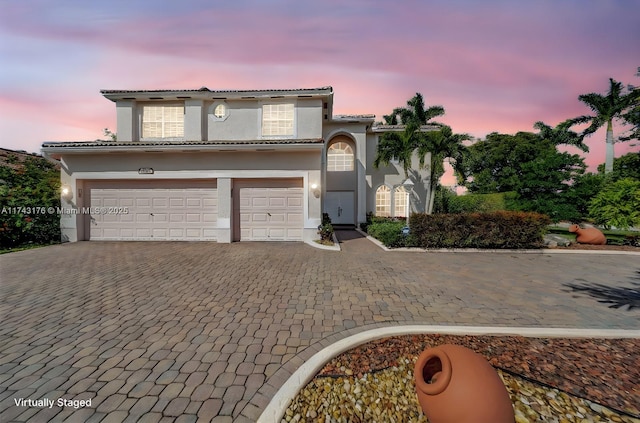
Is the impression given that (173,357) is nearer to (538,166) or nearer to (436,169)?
(436,169)

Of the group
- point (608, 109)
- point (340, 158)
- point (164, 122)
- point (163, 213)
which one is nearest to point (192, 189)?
point (163, 213)

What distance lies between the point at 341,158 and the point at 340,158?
0.26 feet

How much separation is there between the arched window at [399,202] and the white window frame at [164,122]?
605 inches

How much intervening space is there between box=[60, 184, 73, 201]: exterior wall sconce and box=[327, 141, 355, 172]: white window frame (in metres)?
14.7

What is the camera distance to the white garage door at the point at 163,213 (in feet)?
37.4

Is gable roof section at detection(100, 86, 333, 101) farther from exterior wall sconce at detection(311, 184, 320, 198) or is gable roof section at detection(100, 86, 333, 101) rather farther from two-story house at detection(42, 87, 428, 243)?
exterior wall sconce at detection(311, 184, 320, 198)

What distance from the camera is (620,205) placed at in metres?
11.6

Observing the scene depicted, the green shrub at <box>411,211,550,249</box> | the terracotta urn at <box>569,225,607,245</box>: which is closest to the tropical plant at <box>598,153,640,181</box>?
the terracotta urn at <box>569,225,607,245</box>

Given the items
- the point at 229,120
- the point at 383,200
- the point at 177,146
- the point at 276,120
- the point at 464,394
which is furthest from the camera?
the point at 383,200

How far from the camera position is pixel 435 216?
408 inches

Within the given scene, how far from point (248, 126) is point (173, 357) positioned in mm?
12333

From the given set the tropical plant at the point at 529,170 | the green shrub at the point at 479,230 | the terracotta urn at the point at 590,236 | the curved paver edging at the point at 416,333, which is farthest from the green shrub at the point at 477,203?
the curved paver edging at the point at 416,333

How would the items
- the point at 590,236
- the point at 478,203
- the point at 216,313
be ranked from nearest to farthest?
the point at 216,313 < the point at 590,236 < the point at 478,203

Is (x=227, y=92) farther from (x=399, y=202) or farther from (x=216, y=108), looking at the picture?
(x=399, y=202)
